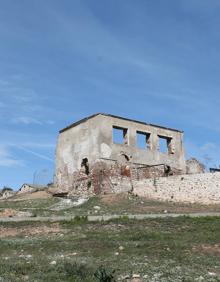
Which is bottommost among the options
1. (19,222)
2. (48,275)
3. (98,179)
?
(48,275)

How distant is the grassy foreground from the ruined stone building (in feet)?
47.1

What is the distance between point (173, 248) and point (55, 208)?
46.3 feet

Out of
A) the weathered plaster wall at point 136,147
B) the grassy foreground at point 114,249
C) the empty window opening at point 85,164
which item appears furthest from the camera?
the empty window opening at point 85,164

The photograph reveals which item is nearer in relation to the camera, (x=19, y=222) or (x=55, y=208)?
(x=19, y=222)

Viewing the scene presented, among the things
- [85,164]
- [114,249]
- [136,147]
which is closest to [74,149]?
[85,164]

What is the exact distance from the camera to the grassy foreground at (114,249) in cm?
1039

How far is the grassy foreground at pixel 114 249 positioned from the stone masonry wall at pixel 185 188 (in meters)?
9.34

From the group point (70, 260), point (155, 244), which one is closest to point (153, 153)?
point (155, 244)

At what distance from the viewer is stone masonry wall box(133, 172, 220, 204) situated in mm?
28078

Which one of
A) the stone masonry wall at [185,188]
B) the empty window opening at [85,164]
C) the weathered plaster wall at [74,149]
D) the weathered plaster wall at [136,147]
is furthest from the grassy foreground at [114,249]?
the empty window opening at [85,164]

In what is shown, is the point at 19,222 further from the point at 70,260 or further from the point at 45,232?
the point at 70,260

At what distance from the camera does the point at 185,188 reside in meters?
29.2

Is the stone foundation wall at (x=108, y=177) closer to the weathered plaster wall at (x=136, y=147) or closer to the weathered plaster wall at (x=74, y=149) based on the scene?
the weathered plaster wall at (x=74, y=149)

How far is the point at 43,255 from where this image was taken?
12.7m
